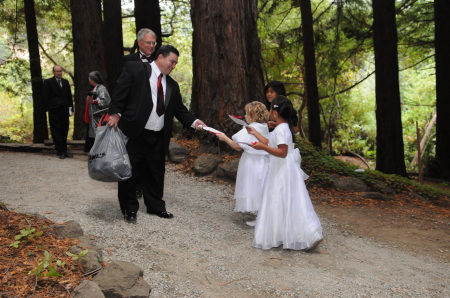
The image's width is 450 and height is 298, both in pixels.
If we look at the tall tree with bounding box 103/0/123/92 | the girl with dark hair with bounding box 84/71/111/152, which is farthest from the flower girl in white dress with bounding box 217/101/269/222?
the tall tree with bounding box 103/0/123/92

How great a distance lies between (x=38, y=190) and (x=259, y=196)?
145 inches

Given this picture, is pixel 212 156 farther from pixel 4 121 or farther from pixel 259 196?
pixel 4 121

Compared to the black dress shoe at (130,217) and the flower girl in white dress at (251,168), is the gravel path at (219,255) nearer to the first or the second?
the black dress shoe at (130,217)

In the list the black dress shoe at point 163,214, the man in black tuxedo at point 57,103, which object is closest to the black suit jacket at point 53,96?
the man in black tuxedo at point 57,103

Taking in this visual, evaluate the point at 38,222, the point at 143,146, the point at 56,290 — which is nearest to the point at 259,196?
the point at 143,146

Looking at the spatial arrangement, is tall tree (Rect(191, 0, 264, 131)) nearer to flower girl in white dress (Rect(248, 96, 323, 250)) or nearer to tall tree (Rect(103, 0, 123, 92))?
flower girl in white dress (Rect(248, 96, 323, 250))

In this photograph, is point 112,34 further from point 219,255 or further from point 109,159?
point 219,255

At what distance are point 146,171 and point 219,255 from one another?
1.69 metres

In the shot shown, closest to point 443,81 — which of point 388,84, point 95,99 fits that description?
point 388,84

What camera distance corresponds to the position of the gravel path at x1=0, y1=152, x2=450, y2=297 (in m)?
4.10

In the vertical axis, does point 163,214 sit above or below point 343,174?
below

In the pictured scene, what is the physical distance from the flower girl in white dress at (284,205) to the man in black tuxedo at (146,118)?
4.07 ft

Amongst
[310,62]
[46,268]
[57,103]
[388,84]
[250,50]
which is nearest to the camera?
[46,268]

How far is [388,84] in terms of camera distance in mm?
11008
